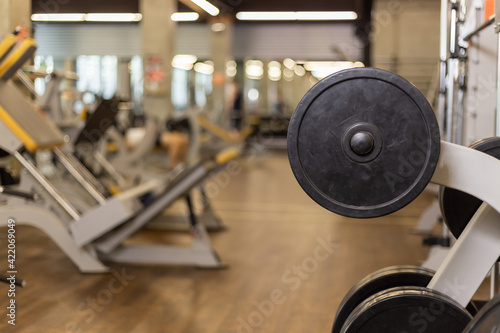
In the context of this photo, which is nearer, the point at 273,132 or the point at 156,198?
the point at 156,198

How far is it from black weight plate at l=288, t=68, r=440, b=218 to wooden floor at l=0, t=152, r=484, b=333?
4.32 feet

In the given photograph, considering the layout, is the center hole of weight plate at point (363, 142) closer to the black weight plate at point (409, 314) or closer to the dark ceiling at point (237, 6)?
the black weight plate at point (409, 314)

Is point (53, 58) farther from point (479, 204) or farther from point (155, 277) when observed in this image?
point (479, 204)

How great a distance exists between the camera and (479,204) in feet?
6.98

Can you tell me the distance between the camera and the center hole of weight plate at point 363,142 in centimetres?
169

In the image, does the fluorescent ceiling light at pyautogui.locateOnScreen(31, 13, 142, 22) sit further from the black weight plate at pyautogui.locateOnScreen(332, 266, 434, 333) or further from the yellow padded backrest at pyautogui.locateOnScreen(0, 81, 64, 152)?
the black weight plate at pyautogui.locateOnScreen(332, 266, 434, 333)

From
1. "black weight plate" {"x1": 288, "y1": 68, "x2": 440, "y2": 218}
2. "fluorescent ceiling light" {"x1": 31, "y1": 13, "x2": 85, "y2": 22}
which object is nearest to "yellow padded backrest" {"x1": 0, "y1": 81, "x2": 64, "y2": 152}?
"black weight plate" {"x1": 288, "y1": 68, "x2": 440, "y2": 218}

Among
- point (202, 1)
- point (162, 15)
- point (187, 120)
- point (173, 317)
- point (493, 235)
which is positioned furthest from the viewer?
point (202, 1)

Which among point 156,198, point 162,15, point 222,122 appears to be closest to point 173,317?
point 156,198

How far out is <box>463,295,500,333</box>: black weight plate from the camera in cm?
160

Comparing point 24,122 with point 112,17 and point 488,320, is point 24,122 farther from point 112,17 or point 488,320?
point 112,17

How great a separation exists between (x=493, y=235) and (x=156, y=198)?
254 cm

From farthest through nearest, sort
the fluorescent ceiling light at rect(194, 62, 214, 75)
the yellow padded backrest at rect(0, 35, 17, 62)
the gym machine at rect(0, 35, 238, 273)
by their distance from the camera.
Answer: the fluorescent ceiling light at rect(194, 62, 214, 75) < the gym machine at rect(0, 35, 238, 273) < the yellow padded backrest at rect(0, 35, 17, 62)

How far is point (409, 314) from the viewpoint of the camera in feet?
6.16
